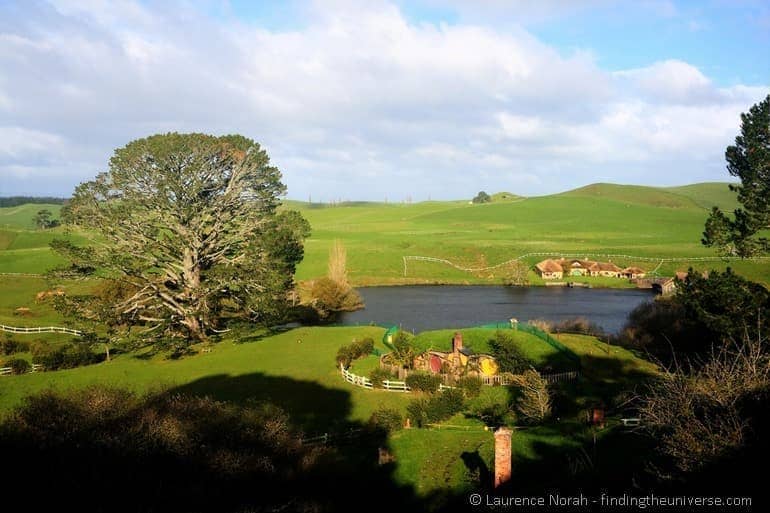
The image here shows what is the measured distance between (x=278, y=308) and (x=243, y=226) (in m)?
7.24

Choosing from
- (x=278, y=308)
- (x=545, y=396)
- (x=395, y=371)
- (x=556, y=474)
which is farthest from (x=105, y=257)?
(x=556, y=474)

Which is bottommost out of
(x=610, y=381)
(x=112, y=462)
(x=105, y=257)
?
(x=610, y=381)

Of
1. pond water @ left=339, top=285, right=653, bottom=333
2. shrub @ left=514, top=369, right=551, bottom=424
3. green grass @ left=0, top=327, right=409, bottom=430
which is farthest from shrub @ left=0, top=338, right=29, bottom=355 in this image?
shrub @ left=514, top=369, right=551, bottom=424

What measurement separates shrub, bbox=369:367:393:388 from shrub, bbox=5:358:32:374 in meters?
23.2

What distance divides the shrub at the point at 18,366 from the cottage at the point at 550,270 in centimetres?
8381

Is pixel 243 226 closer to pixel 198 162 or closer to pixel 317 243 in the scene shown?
pixel 198 162

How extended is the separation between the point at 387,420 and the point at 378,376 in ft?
22.1

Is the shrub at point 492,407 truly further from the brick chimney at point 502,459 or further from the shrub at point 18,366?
the shrub at point 18,366

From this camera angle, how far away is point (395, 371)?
35.6m

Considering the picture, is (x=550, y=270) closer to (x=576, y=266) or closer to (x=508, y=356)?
(x=576, y=266)

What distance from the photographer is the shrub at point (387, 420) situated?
87.8 feet

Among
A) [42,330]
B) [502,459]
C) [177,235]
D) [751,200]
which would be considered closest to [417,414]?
[502,459]

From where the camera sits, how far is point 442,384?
109ft

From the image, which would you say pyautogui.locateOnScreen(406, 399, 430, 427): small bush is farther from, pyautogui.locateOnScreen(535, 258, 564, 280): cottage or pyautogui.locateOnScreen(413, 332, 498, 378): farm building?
pyautogui.locateOnScreen(535, 258, 564, 280): cottage
